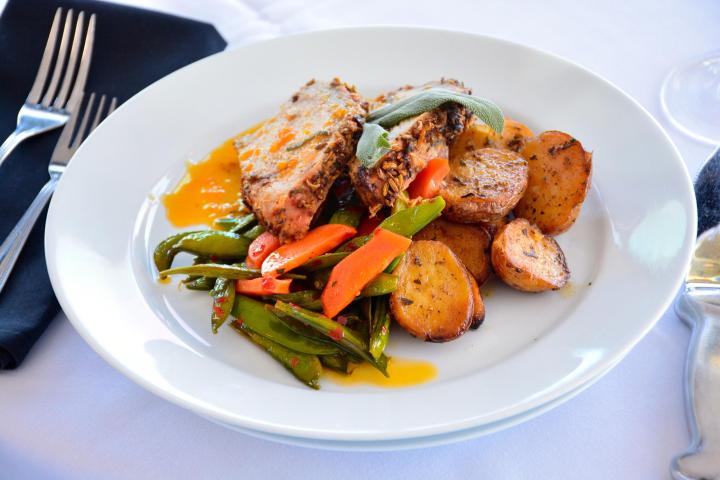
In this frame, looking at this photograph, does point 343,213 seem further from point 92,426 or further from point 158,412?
point 92,426

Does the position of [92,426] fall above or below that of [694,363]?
below

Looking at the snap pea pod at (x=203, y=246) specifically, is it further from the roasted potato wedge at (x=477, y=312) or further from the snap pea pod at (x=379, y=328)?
the roasted potato wedge at (x=477, y=312)

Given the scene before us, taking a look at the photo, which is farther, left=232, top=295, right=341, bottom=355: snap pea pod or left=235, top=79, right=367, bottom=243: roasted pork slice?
left=235, top=79, right=367, bottom=243: roasted pork slice

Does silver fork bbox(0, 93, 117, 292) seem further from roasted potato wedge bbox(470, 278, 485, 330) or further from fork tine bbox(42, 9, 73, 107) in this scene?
roasted potato wedge bbox(470, 278, 485, 330)

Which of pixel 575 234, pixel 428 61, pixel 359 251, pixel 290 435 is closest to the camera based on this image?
pixel 290 435

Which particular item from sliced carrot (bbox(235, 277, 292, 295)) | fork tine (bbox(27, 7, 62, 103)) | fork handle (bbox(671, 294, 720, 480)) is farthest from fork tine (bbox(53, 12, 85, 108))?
fork handle (bbox(671, 294, 720, 480))

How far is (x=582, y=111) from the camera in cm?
300

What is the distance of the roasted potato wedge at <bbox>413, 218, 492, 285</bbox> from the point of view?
248 cm

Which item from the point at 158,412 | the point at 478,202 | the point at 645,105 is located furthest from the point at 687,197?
the point at 158,412

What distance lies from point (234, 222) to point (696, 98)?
8.76 ft

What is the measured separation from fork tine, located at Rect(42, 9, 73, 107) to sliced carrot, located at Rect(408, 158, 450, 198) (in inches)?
88.1

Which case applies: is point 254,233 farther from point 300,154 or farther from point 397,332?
point 397,332

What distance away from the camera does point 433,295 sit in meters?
2.26

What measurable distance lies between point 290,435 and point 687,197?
176cm
